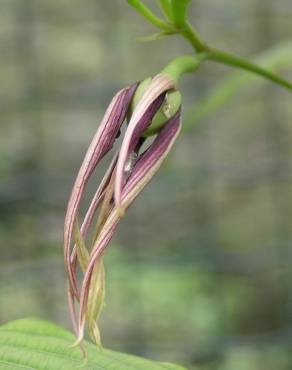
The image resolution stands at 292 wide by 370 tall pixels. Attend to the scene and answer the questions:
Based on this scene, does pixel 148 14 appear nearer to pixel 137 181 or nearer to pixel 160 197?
pixel 137 181

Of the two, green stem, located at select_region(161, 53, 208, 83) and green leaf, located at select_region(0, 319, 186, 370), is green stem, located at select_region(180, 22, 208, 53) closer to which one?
green stem, located at select_region(161, 53, 208, 83)

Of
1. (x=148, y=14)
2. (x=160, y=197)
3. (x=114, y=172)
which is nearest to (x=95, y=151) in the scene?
(x=114, y=172)

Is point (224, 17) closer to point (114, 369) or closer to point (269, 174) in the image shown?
point (269, 174)

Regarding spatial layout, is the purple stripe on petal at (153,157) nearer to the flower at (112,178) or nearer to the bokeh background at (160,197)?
the flower at (112,178)

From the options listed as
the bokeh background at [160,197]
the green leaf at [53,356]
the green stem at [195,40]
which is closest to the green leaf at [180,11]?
the green stem at [195,40]

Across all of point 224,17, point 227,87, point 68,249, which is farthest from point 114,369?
point 224,17

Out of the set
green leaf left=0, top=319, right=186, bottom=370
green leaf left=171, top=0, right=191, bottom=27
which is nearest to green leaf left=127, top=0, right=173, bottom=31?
green leaf left=171, top=0, right=191, bottom=27
